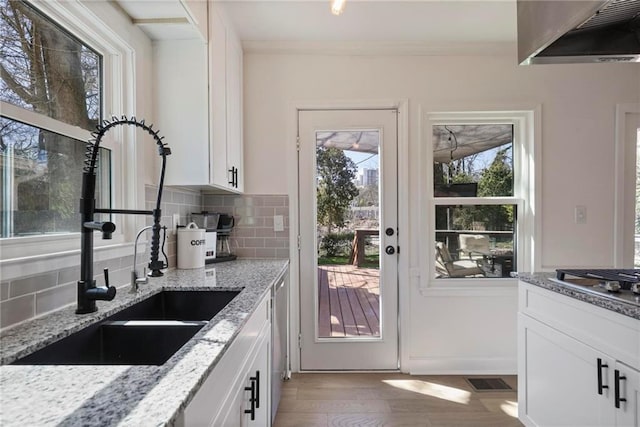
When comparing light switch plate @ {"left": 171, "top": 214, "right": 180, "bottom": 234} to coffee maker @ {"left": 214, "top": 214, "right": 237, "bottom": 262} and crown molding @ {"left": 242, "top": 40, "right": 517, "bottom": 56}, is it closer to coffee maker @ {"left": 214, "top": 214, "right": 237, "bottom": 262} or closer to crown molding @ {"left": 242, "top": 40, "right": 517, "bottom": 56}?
coffee maker @ {"left": 214, "top": 214, "right": 237, "bottom": 262}

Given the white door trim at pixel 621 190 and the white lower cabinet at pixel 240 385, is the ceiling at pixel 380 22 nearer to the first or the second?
the white door trim at pixel 621 190

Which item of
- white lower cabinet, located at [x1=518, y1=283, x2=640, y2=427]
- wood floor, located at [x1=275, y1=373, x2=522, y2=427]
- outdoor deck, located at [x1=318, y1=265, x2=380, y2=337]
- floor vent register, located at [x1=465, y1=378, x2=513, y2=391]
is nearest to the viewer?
white lower cabinet, located at [x1=518, y1=283, x2=640, y2=427]

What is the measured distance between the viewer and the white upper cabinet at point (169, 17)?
1463 millimetres

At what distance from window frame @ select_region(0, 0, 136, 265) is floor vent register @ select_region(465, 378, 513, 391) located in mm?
2376

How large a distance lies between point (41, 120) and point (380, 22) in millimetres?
1927

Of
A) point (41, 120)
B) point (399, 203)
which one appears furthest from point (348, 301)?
point (41, 120)

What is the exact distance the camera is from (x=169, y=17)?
155 cm

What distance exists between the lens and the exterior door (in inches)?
96.3

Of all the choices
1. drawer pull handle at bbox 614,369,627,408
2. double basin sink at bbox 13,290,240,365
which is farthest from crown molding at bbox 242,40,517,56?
drawer pull handle at bbox 614,369,627,408

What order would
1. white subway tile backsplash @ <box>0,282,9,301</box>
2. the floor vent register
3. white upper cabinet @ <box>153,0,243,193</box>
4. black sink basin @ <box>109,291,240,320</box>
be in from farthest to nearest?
the floor vent register, white upper cabinet @ <box>153,0,243,193</box>, black sink basin @ <box>109,291,240,320</box>, white subway tile backsplash @ <box>0,282,9,301</box>

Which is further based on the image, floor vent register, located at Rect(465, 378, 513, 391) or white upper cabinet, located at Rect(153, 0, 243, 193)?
floor vent register, located at Rect(465, 378, 513, 391)

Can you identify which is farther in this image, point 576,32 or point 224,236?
point 224,236

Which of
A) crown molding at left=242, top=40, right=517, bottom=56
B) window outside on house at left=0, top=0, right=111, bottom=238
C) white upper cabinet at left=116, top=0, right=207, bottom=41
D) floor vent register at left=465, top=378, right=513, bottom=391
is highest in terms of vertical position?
crown molding at left=242, top=40, right=517, bottom=56

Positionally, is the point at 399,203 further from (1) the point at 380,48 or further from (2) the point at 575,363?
(2) the point at 575,363
